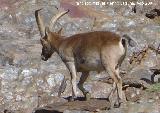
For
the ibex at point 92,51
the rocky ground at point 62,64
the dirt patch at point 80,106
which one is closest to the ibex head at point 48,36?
the ibex at point 92,51

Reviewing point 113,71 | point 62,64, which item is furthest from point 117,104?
point 62,64

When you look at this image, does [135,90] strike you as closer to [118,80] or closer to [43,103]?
[118,80]

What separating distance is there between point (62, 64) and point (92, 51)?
4995mm

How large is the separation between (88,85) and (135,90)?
258 centimetres

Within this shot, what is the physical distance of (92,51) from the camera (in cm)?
1345

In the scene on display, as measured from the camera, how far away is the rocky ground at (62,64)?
47.1ft

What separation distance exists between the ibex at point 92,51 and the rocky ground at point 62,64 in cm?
92

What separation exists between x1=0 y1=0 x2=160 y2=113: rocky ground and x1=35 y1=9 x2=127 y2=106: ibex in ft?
3.03

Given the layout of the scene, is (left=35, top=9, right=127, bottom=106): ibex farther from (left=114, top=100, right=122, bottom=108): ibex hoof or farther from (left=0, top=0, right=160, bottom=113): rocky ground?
(left=0, top=0, right=160, bottom=113): rocky ground

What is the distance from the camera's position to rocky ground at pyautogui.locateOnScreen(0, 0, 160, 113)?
47.1 feet

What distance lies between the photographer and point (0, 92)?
56.5ft

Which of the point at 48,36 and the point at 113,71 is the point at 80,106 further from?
the point at 48,36

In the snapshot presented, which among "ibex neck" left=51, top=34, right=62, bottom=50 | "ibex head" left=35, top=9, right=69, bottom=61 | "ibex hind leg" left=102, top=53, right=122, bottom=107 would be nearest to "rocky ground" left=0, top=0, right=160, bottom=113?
"ibex hind leg" left=102, top=53, right=122, bottom=107

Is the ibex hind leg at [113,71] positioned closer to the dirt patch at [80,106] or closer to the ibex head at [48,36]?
the dirt patch at [80,106]
